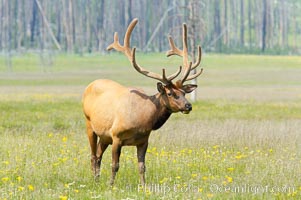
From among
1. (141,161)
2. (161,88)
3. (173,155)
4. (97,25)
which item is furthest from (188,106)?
(97,25)

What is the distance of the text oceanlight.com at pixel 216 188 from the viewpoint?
10546 mm

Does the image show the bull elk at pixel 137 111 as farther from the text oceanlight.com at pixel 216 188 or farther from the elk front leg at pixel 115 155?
the text oceanlight.com at pixel 216 188

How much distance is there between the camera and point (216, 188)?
10953mm

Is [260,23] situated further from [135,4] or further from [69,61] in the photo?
[69,61]

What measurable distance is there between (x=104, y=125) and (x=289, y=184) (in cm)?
253

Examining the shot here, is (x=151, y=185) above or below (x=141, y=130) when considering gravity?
below

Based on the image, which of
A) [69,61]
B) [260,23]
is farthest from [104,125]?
[260,23]

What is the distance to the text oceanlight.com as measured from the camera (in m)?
10.5

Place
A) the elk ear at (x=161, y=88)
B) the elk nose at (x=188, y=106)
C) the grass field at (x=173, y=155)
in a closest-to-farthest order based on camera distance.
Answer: the elk nose at (x=188, y=106) < the grass field at (x=173, y=155) < the elk ear at (x=161, y=88)

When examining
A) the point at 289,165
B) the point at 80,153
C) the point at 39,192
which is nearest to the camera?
the point at 39,192

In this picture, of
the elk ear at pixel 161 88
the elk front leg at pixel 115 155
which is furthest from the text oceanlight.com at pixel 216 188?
the elk ear at pixel 161 88

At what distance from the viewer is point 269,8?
4097 inches

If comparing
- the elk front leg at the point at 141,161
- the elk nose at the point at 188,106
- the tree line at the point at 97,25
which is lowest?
the tree line at the point at 97,25

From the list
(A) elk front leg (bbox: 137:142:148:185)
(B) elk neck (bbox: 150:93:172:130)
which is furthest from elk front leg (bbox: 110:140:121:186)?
(B) elk neck (bbox: 150:93:172:130)
